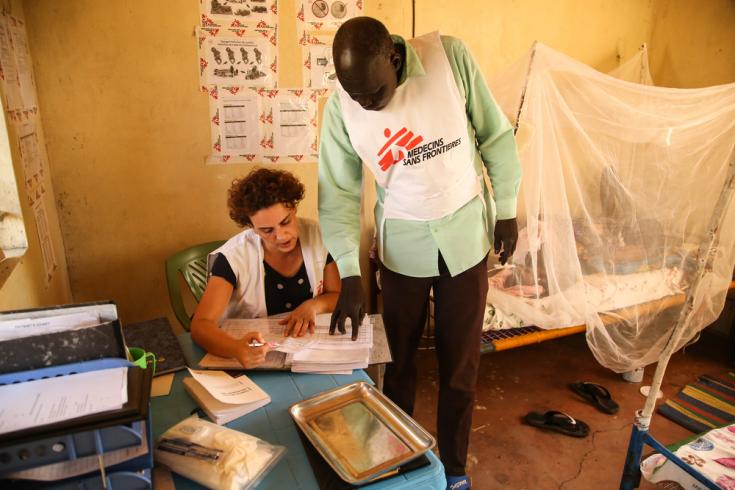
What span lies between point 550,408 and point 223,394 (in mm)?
1875

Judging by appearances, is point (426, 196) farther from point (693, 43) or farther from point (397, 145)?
point (693, 43)

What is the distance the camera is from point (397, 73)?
128 cm

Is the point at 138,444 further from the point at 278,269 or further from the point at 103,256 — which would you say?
the point at 103,256

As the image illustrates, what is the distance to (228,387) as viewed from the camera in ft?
3.71

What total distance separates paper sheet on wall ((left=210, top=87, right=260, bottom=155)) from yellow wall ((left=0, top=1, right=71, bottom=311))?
74 cm

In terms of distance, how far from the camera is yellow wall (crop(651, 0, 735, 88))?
2.96 meters

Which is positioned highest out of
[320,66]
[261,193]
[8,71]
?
[320,66]

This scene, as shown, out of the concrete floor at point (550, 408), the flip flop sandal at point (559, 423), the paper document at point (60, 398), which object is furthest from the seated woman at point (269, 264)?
the flip flop sandal at point (559, 423)

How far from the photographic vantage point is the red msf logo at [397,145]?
133 cm

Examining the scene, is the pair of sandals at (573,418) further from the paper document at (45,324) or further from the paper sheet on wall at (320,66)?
the paper document at (45,324)

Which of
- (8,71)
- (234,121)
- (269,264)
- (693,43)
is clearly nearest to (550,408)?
(269,264)

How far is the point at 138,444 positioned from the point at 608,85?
2371 mm

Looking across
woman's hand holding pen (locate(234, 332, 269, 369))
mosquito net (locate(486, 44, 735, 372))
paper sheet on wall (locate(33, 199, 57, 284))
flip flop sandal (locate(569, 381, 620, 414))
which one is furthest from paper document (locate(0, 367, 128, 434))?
flip flop sandal (locate(569, 381, 620, 414))

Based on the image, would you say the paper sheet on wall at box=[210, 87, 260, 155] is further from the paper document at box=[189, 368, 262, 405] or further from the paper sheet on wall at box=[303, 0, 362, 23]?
the paper document at box=[189, 368, 262, 405]
